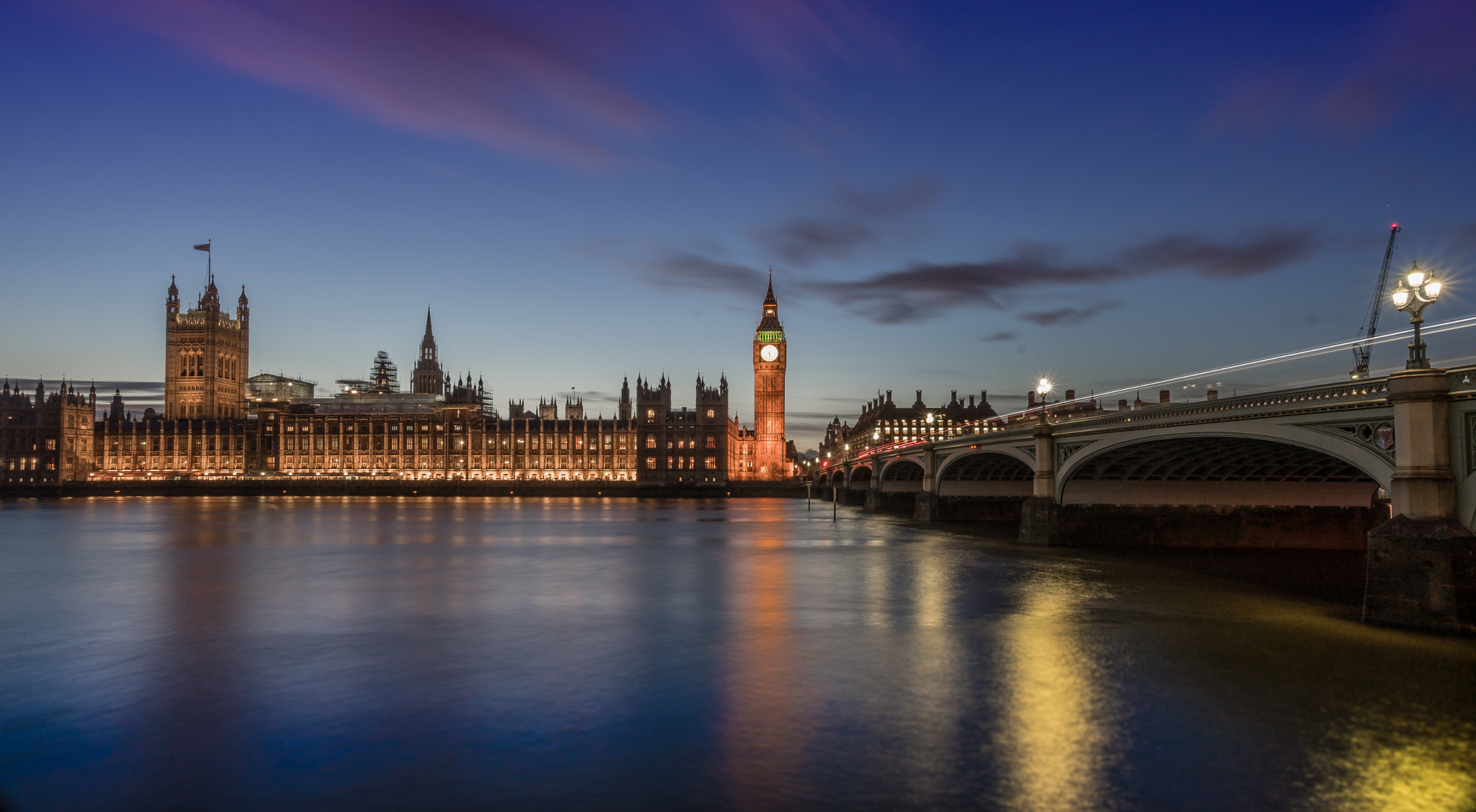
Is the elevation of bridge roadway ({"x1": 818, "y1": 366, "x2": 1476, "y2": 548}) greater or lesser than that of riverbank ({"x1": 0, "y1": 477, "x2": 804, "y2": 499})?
greater

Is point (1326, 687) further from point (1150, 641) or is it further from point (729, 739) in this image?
point (729, 739)

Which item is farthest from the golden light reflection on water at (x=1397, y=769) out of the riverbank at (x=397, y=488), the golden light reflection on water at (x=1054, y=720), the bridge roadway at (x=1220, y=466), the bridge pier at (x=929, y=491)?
the riverbank at (x=397, y=488)

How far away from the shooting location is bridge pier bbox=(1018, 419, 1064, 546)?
149 feet

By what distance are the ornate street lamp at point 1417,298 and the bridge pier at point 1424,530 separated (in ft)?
1.95

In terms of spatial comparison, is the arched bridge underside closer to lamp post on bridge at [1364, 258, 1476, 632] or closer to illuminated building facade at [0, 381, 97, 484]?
lamp post on bridge at [1364, 258, 1476, 632]

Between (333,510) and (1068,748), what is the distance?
9662cm

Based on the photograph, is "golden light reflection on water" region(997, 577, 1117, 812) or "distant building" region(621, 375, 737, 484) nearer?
"golden light reflection on water" region(997, 577, 1117, 812)

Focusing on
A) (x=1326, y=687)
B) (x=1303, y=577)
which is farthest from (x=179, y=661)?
(x=1303, y=577)

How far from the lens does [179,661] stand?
2120 cm

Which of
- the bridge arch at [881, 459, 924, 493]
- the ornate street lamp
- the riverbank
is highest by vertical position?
the ornate street lamp

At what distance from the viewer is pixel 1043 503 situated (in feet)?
155

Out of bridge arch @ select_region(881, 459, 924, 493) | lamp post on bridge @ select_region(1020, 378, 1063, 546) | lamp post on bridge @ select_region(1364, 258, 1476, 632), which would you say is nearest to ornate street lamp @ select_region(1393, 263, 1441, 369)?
lamp post on bridge @ select_region(1364, 258, 1476, 632)

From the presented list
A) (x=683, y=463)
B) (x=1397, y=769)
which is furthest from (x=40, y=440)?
(x=1397, y=769)

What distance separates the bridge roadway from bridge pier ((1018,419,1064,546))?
0.28 feet
